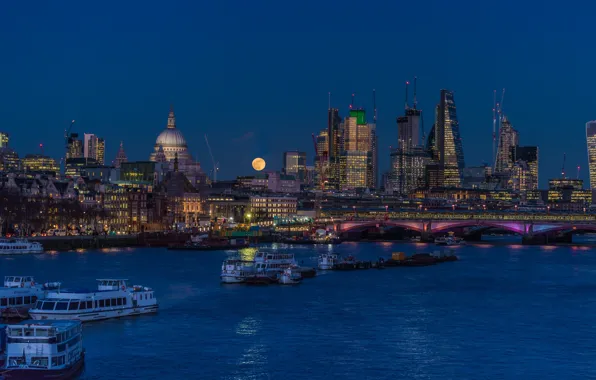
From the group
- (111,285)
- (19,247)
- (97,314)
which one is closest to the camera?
(97,314)

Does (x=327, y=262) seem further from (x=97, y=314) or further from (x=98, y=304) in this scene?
(x=97, y=314)

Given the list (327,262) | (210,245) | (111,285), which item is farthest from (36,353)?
(210,245)

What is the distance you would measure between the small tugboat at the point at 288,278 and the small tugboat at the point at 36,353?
33197mm

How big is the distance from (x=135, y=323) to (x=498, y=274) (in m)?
38.5

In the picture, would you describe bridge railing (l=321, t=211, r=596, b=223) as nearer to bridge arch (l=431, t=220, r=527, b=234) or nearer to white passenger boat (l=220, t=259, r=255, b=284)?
bridge arch (l=431, t=220, r=527, b=234)

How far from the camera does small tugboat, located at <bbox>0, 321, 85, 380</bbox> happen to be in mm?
34000

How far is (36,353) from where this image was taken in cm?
3431

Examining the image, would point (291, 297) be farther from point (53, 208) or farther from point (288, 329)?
point (53, 208)

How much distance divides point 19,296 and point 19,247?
153ft

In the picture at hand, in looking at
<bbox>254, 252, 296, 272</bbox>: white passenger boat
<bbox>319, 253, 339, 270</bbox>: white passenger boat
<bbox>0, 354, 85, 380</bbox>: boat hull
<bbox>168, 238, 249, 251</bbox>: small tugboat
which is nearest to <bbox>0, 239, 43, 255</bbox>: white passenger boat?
<bbox>168, 238, 249, 251</bbox>: small tugboat

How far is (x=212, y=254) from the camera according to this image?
103 m

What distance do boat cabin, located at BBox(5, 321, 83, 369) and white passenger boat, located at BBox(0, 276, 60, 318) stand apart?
1254cm

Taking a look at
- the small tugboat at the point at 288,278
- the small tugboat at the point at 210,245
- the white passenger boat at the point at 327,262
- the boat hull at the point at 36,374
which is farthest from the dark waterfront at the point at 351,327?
the small tugboat at the point at 210,245

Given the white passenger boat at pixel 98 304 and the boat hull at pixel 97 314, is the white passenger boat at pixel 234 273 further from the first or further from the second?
the white passenger boat at pixel 98 304
